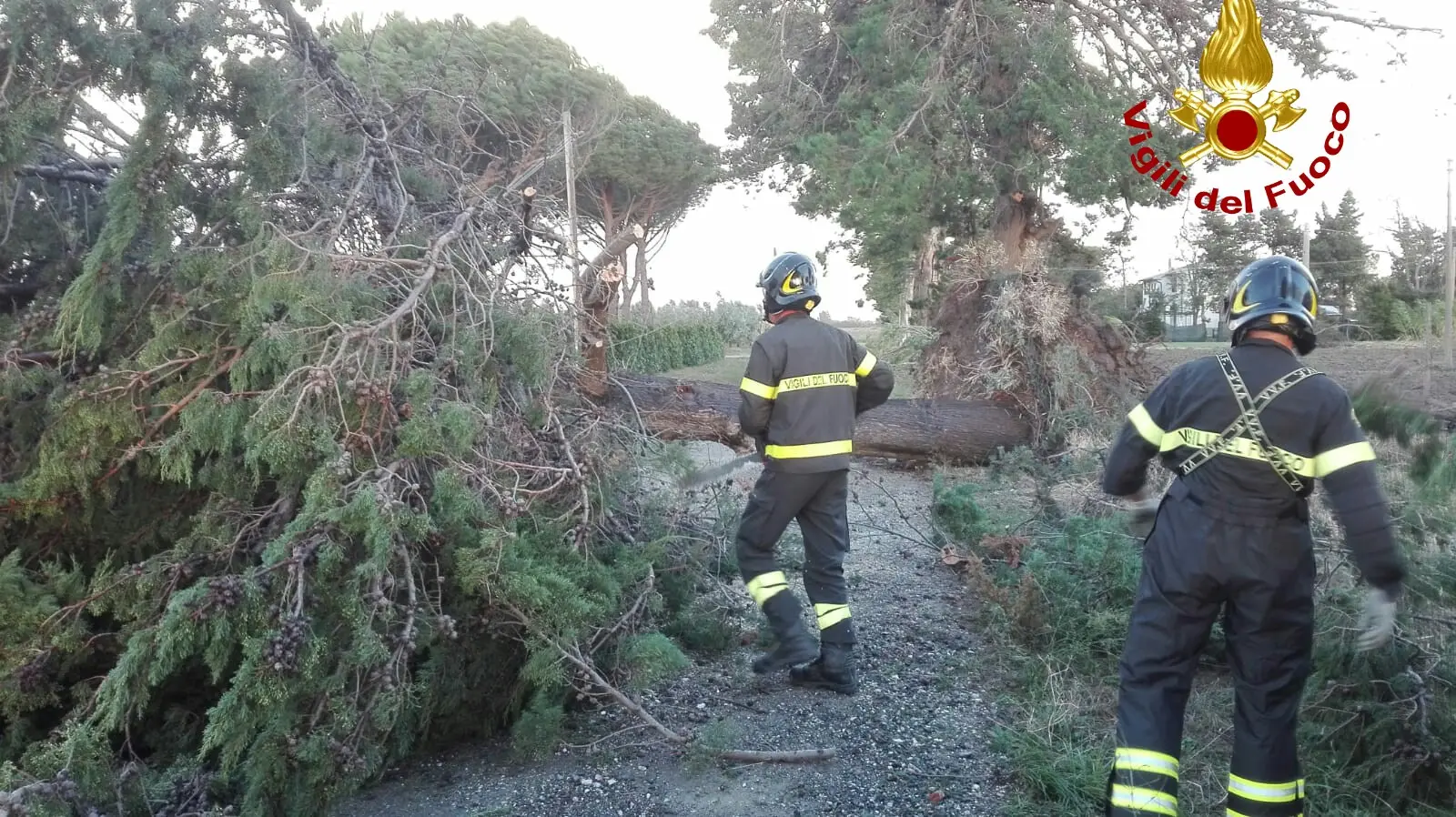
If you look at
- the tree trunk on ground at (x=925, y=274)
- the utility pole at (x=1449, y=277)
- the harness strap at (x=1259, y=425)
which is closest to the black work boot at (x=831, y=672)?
the harness strap at (x=1259, y=425)

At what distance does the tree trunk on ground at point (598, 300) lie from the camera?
4723 millimetres

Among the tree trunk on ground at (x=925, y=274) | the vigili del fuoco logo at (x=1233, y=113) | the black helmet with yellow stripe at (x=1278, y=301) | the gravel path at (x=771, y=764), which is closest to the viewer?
the black helmet with yellow stripe at (x=1278, y=301)

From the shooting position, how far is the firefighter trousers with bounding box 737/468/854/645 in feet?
13.5

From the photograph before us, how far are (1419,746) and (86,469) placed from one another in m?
4.57

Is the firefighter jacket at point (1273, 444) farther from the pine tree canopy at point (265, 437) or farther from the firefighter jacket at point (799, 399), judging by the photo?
the pine tree canopy at point (265, 437)

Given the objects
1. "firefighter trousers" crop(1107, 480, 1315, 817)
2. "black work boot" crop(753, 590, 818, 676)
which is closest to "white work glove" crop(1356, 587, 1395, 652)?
"firefighter trousers" crop(1107, 480, 1315, 817)

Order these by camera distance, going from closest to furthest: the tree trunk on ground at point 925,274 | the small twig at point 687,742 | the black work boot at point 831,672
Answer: the small twig at point 687,742
the black work boot at point 831,672
the tree trunk on ground at point 925,274

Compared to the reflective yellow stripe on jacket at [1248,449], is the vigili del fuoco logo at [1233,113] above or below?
above

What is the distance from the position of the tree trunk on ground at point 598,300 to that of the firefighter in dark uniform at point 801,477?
Result: 99 cm

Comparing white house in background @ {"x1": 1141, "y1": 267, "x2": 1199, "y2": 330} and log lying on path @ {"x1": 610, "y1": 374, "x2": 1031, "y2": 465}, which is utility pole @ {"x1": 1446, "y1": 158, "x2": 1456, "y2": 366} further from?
log lying on path @ {"x1": 610, "y1": 374, "x2": 1031, "y2": 465}

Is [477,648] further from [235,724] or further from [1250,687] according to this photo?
[1250,687]

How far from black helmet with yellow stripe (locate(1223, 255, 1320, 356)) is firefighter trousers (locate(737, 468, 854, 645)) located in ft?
5.89

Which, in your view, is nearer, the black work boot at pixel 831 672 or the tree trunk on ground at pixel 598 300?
the black work boot at pixel 831 672

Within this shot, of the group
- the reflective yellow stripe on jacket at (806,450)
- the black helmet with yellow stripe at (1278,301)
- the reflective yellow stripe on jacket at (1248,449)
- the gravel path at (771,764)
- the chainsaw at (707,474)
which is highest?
the black helmet with yellow stripe at (1278,301)
